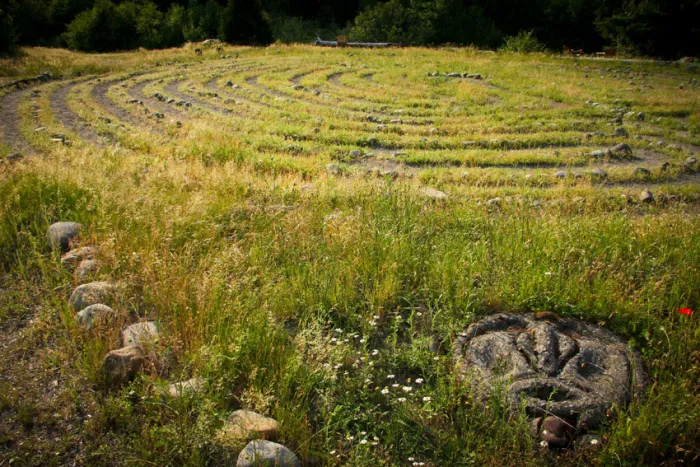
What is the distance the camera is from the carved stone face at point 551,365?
10.3ft

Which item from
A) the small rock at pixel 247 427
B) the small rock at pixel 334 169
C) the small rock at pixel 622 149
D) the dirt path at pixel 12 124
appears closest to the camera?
the small rock at pixel 247 427

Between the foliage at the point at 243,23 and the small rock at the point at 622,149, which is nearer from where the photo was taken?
the small rock at the point at 622,149

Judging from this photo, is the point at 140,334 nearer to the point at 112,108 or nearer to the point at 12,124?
the point at 12,124

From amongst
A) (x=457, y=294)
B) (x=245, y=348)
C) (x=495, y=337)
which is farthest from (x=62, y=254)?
(x=495, y=337)

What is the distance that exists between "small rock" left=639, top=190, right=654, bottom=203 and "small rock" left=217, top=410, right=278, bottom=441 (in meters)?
6.39

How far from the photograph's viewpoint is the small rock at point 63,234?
4.95 meters

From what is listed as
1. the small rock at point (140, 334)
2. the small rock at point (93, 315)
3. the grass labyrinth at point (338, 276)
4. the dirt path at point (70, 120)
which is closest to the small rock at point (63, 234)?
the grass labyrinth at point (338, 276)

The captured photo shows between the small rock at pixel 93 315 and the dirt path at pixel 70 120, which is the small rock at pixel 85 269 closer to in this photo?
the small rock at pixel 93 315

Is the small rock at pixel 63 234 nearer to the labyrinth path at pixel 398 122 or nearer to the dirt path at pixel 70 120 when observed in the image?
the labyrinth path at pixel 398 122

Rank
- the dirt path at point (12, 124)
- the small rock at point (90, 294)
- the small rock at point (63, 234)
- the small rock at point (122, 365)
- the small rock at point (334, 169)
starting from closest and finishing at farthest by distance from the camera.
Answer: the small rock at point (122, 365) → the small rock at point (90, 294) → the small rock at point (63, 234) → the small rock at point (334, 169) → the dirt path at point (12, 124)

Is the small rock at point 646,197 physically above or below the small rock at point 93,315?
above

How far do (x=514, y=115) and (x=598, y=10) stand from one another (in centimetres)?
Result: 3039

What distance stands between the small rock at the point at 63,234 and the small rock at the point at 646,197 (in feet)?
23.1

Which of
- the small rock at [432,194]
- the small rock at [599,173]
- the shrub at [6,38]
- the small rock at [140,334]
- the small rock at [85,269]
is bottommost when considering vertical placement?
the small rock at [140,334]
